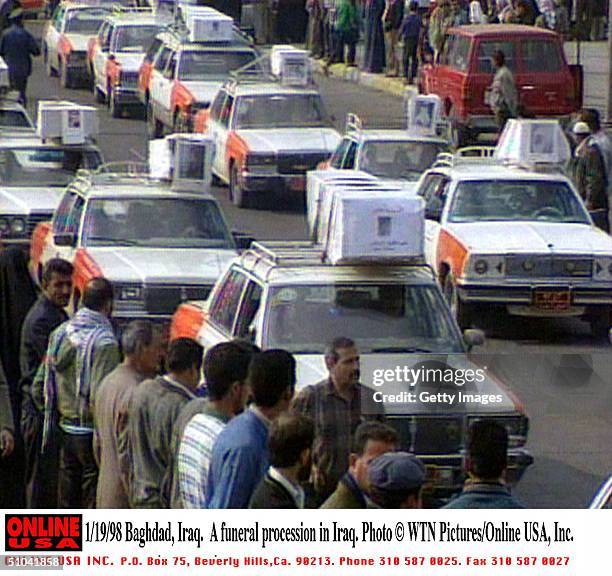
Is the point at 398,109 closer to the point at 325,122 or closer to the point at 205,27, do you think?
the point at 205,27

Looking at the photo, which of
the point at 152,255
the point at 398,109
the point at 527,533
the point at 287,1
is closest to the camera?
the point at 527,533

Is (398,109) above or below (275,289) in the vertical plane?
below

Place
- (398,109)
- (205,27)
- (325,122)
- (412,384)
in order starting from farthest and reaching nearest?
(398,109) < (205,27) < (325,122) < (412,384)

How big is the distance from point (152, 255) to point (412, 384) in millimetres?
4393

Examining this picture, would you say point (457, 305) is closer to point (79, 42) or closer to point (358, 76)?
point (79, 42)

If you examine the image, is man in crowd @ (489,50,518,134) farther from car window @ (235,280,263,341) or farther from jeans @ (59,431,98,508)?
jeans @ (59,431,98,508)

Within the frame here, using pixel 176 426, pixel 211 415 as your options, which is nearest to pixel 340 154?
pixel 176 426

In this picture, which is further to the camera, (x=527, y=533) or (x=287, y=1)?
(x=287, y=1)

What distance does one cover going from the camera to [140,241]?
14008mm

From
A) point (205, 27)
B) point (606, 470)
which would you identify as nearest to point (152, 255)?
point (606, 470)

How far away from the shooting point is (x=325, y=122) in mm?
22422

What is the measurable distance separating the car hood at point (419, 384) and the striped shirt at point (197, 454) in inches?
63.0

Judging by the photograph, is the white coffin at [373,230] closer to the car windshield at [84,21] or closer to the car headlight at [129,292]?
the car headlight at [129,292]

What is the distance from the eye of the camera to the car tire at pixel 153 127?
80.4 ft
